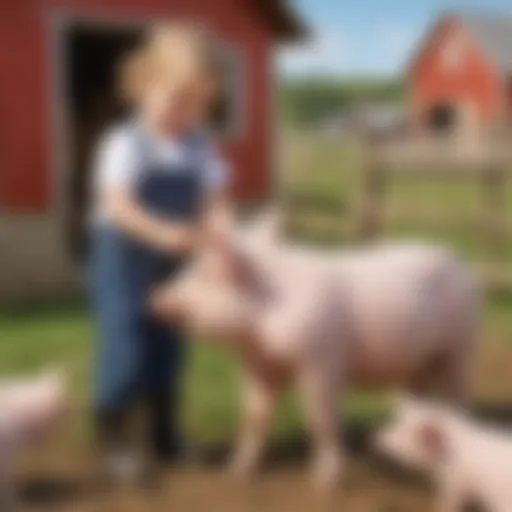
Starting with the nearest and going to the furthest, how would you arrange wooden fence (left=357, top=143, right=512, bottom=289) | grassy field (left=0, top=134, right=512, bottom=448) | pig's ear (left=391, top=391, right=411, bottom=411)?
pig's ear (left=391, top=391, right=411, bottom=411) < grassy field (left=0, top=134, right=512, bottom=448) < wooden fence (left=357, top=143, right=512, bottom=289)

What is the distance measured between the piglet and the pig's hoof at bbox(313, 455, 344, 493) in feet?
0.68

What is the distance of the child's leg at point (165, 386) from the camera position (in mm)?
1427

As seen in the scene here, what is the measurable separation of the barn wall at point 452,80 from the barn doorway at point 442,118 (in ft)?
0.05

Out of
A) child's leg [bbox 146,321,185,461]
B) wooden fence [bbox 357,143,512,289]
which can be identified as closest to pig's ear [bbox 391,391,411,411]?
child's leg [bbox 146,321,185,461]

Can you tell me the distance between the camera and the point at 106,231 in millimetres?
1397

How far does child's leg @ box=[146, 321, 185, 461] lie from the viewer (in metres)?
1.43

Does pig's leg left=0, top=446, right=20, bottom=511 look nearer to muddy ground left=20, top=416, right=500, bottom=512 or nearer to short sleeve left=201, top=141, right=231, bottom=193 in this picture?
muddy ground left=20, top=416, right=500, bottom=512

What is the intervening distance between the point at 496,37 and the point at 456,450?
2.36 feet

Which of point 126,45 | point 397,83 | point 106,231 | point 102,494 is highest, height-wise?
point 126,45

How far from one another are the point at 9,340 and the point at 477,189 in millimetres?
1245

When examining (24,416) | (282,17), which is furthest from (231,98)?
(24,416)

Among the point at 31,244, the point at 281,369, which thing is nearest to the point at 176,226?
the point at 281,369

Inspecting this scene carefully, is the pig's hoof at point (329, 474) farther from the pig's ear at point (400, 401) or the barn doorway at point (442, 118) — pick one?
the barn doorway at point (442, 118)

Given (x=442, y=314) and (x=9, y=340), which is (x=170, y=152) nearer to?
(x=442, y=314)
